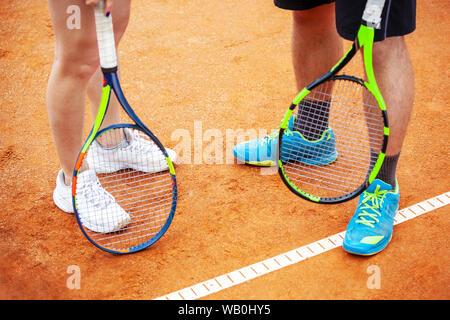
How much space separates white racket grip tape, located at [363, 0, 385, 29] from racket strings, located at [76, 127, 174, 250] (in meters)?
0.93

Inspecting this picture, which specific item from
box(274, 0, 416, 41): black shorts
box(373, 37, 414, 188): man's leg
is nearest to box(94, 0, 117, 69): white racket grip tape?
box(274, 0, 416, 41): black shorts

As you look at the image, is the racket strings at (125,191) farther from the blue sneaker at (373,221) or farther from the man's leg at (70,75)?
the blue sneaker at (373,221)

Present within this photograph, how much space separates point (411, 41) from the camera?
2.99 m

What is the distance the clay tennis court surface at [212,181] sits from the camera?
1730mm

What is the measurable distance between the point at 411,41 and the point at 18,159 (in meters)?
2.25

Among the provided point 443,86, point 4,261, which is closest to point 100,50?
point 4,261

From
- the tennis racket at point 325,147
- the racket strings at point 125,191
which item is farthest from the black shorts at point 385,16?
the racket strings at point 125,191

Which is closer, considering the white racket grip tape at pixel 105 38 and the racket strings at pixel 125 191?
the white racket grip tape at pixel 105 38

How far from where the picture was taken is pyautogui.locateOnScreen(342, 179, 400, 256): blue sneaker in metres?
1.79

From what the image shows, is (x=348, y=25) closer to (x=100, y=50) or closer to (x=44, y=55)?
(x=100, y=50)

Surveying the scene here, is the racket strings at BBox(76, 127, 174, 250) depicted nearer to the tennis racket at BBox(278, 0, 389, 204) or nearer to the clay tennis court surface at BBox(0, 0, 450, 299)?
the clay tennis court surface at BBox(0, 0, 450, 299)

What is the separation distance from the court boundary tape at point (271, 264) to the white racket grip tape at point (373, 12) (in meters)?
0.78

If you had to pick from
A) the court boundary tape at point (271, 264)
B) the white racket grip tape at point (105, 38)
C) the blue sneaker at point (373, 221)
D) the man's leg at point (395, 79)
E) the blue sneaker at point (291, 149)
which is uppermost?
the white racket grip tape at point (105, 38)

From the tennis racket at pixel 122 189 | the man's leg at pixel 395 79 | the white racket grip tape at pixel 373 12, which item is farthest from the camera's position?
the tennis racket at pixel 122 189
